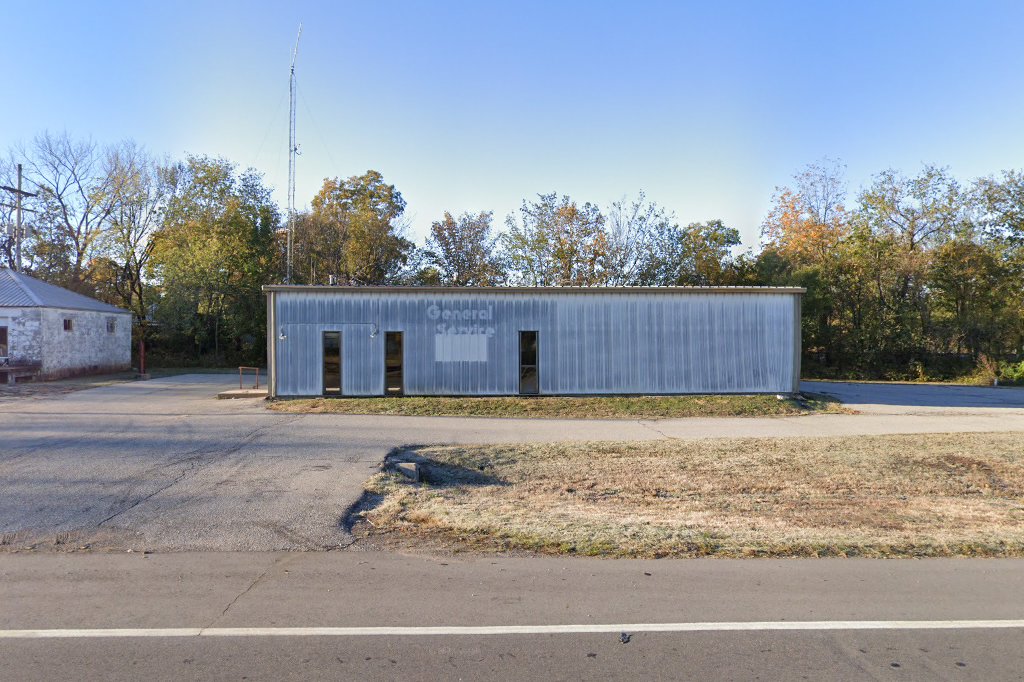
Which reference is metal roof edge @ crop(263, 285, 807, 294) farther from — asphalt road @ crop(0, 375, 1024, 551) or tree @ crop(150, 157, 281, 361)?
tree @ crop(150, 157, 281, 361)

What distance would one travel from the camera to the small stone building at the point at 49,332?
27031mm

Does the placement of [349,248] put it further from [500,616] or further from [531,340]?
[500,616]

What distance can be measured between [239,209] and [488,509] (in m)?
39.8

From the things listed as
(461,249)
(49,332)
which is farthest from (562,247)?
(49,332)

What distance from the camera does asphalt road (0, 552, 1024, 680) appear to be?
398 cm

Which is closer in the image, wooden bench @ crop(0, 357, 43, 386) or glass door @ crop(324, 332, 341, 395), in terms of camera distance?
glass door @ crop(324, 332, 341, 395)

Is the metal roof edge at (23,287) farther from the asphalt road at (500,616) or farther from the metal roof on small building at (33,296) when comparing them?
the asphalt road at (500,616)

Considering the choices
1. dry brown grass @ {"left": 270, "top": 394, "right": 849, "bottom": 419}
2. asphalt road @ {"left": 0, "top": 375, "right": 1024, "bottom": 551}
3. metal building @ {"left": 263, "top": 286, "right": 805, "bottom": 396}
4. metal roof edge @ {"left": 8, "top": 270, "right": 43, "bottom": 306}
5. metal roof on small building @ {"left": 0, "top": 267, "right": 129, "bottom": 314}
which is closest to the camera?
asphalt road @ {"left": 0, "top": 375, "right": 1024, "bottom": 551}

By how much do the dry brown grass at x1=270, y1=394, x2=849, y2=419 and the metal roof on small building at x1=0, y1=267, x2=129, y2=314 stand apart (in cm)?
1487

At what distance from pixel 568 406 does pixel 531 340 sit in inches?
113

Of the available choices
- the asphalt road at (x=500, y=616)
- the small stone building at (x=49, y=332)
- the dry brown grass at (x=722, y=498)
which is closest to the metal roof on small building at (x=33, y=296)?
the small stone building at (x=49, y=332)

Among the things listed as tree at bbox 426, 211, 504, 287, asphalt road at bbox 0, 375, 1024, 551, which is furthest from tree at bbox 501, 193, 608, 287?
asphalt road at bbox 0, 375, 1024, 551

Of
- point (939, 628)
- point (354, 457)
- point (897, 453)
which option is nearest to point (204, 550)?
point (354, 457)

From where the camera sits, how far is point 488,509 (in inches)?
309
